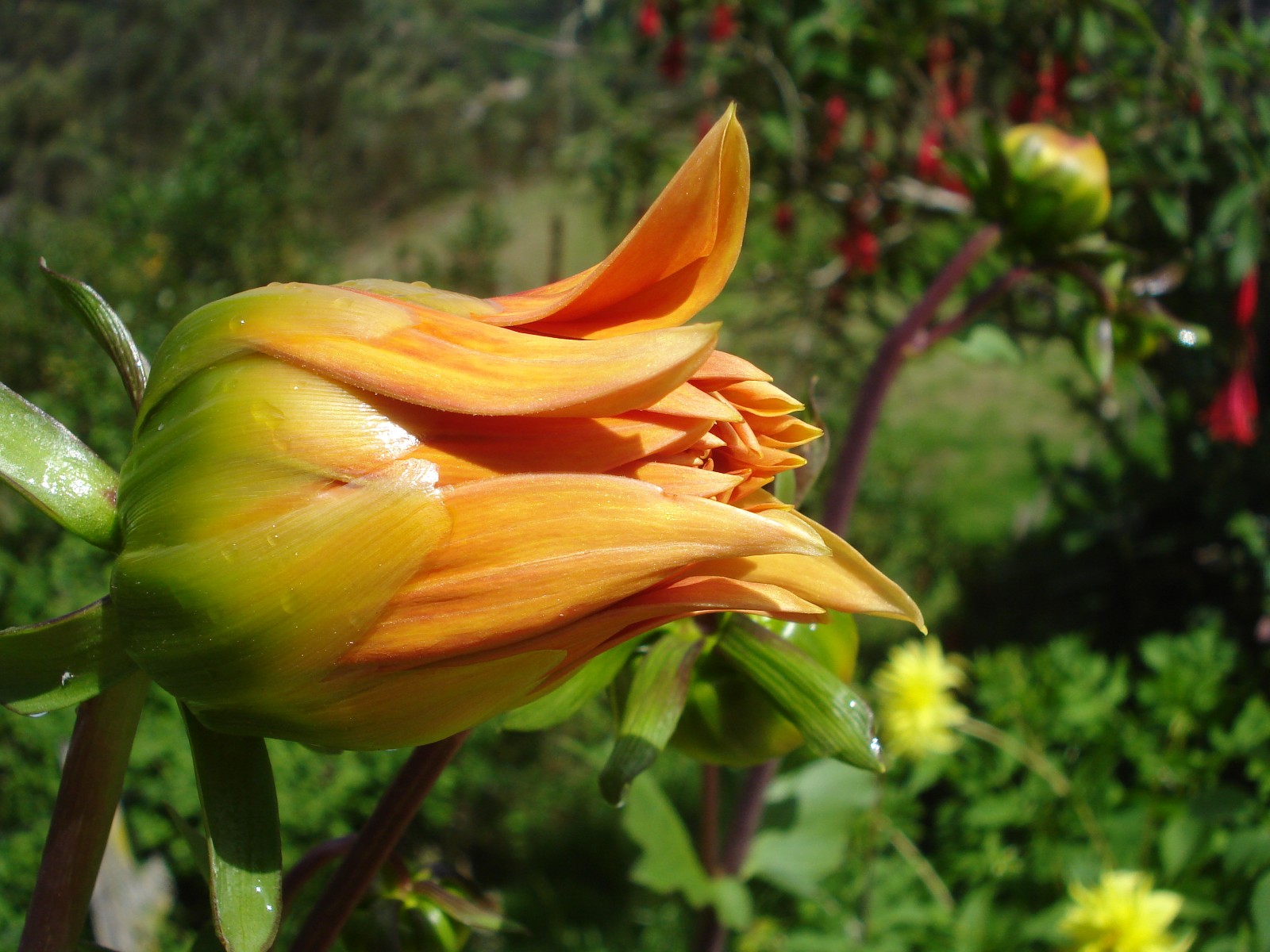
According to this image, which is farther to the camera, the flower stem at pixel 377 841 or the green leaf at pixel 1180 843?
the green leaf at pixel 1180 843

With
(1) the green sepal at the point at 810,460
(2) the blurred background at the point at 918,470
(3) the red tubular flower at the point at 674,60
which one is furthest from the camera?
(3) the red tubular flower at the point at 674,60

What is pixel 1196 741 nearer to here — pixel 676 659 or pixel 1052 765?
pixel 1052 765

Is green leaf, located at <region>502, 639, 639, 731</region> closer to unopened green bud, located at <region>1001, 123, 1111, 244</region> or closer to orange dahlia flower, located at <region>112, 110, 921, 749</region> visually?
orange dahlia flower, located at <region>112, 110, 921, 749</region>

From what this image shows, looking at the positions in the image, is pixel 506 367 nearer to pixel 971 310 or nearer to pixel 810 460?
pixel 810 460

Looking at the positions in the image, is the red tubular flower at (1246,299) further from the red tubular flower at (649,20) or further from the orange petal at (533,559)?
the orange petal at (533,559)

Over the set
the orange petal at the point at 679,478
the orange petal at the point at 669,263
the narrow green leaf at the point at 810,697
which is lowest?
the narrow green leaf at the point at 810,697

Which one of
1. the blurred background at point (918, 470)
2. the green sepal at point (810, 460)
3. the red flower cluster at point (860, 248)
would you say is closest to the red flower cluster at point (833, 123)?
the blurred background at point (918, 470)
